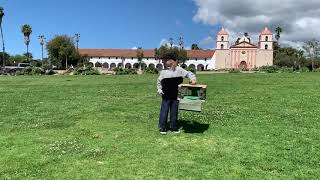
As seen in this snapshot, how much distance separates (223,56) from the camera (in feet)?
504

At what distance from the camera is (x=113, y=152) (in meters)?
10.1

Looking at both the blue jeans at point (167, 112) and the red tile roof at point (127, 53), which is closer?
the blue jeans at point (167, 112)

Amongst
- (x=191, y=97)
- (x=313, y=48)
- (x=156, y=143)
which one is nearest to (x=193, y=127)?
(x=191, y=97)

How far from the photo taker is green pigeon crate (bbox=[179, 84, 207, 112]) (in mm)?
11844

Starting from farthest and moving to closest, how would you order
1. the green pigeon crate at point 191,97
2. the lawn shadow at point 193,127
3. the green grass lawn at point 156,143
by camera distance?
the lawn shadow at point 193,127
the green pigeon crate at point 191,97
the green grass lawn at point 156,143

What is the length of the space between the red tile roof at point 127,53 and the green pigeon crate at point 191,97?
14837 centimetres

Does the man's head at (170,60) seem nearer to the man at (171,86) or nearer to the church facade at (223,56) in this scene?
the man at (171,86)

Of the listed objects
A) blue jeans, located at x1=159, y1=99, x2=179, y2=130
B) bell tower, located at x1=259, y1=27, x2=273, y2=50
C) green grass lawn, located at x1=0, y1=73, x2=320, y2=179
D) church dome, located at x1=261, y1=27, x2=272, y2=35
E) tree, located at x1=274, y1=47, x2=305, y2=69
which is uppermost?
church dome, located at x1=261, y1=27, x2=272, y2=35

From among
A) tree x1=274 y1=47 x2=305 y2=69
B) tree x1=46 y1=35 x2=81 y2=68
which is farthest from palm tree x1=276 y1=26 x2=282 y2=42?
tree x1=46 y1=35 x2=81 y2=68

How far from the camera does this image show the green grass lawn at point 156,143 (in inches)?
346

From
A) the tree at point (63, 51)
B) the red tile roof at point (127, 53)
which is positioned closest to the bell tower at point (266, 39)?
the red tile roof at point (127, 53)

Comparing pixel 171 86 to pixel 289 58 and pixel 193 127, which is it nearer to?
pixel 193 127

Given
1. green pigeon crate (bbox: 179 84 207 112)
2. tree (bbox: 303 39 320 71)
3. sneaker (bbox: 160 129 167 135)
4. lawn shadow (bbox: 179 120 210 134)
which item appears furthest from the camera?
tree (bbox: 303 39 320 71)

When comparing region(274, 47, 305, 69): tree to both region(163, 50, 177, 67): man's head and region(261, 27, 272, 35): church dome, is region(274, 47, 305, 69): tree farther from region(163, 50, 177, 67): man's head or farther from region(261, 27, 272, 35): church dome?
region(163, 50, 177, 67): man's head
